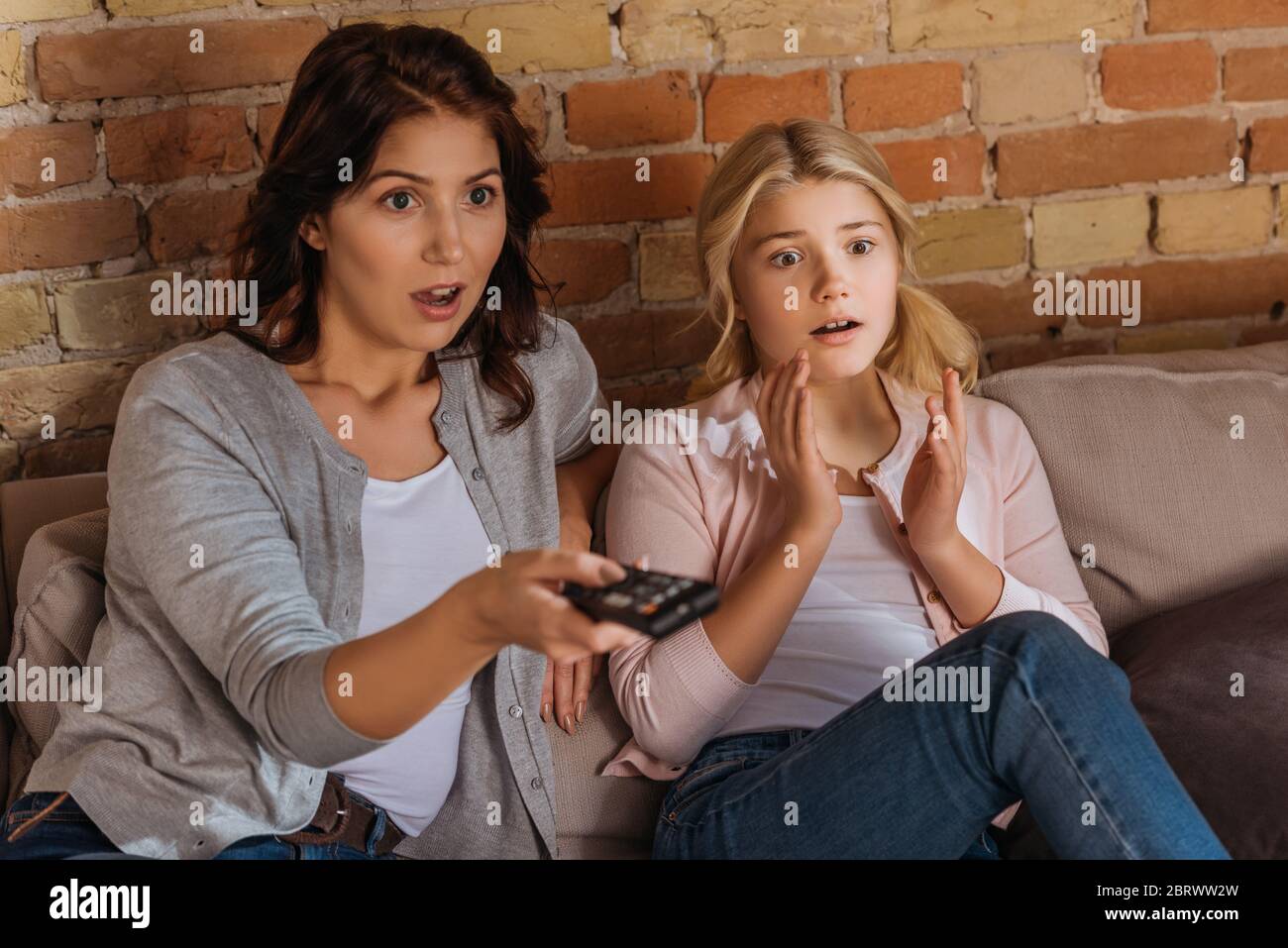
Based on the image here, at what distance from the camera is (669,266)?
5.46ft

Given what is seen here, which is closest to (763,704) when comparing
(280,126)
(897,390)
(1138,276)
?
(897,390)

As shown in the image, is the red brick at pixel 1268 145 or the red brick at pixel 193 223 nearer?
the red brick at pixel 193 223

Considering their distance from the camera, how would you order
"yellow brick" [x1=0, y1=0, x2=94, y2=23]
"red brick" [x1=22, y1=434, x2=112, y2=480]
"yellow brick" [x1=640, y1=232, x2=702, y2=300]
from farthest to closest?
1. "yellow brick" [x1=640, y1=232, x2=702, y2=300]
2. "red brick" [x1=22, y1=434, x2=112, y2=480]
3. "yellow brick" [x1=0, y1=0, x2=94, y2=23]

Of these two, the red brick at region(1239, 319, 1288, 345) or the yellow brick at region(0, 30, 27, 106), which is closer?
the yellow brick at region(0, 30, 27, 106)

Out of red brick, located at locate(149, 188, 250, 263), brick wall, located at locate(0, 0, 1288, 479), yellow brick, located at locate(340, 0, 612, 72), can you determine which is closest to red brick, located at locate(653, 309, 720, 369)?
brick wall, located at locate(0, 0, 1288, 479)

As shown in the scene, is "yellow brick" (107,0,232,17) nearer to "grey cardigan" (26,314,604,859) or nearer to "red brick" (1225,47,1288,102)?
"grey cardigan" (26,314,604,859)

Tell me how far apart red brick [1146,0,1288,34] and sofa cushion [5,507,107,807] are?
58.5 inches

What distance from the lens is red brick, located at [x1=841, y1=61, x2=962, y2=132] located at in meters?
1.64

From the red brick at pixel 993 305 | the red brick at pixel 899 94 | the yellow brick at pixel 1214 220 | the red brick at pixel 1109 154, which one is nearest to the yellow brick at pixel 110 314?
the red brick at pixel 899 94

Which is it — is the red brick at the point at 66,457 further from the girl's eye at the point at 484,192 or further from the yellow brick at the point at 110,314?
the girl's eye at the point at 484,192

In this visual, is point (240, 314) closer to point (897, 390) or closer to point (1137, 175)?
point (897, 390)

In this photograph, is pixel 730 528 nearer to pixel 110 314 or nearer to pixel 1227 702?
pixel 1227 702

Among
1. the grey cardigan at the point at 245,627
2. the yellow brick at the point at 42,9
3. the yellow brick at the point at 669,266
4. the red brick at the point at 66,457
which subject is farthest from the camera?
the yellow brick at the point at 669,266

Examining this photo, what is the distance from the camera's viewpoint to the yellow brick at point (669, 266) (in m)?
1.65
